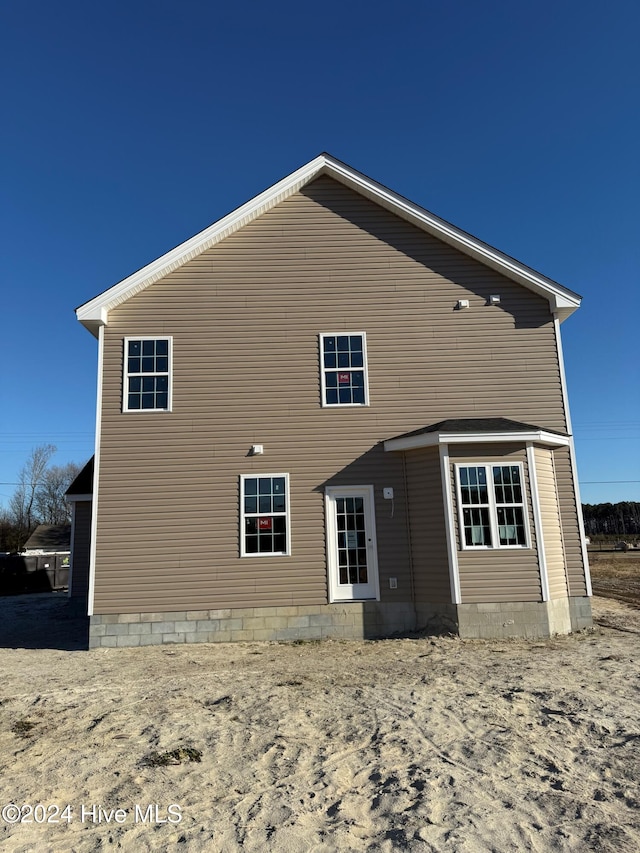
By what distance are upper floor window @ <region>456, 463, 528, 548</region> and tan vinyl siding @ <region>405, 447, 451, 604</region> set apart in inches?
16.7

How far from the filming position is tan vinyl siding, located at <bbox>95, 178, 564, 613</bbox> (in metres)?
10.7

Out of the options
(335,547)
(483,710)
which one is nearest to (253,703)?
(483,710)

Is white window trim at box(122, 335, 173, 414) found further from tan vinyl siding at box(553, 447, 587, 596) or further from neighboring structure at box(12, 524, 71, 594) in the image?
neighboring structure at box(12, 524, 71, 594)

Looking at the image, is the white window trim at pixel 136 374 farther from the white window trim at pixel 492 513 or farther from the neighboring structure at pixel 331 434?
the white window trim at pixel 492 513

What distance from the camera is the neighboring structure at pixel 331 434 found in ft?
33.9

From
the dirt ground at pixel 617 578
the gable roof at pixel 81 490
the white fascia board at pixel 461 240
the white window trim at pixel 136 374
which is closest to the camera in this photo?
the white window trim at pixel 136 374

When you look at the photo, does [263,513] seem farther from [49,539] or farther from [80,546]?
[49,539]

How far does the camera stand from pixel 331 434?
11.2 meters

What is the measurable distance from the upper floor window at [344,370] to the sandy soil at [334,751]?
4.88 metres

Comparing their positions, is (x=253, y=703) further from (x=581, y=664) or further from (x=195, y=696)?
(x=581, y=664)

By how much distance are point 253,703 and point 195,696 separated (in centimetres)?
87

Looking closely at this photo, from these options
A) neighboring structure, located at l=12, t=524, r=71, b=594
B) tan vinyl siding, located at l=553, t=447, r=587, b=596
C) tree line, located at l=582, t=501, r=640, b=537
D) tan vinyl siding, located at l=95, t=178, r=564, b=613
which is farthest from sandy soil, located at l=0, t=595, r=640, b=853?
tree line, located at l=582, t=501, r=640, b=537

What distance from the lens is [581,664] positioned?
8055 millimetres

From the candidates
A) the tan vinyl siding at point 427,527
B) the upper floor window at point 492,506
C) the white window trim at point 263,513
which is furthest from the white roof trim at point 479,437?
the white window trim at point 263,513
